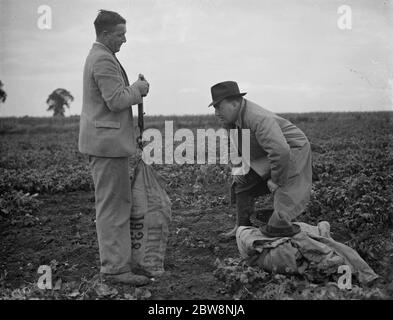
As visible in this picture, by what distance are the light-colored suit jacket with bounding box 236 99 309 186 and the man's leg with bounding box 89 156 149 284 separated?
1.10m

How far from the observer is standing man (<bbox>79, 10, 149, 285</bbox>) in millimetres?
3629

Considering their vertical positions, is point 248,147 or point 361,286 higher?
point 248,147

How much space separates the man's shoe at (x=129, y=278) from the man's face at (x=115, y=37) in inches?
70.1

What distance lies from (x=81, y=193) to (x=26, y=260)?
2.84 meters

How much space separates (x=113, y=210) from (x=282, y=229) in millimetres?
1360

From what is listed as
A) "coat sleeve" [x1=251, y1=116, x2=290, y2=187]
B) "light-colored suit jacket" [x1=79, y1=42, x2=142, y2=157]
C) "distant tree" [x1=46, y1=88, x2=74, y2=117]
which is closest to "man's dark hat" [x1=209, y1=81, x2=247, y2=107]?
"coat sleeve" [x1=251, y1=116, x2=290, y2=187]

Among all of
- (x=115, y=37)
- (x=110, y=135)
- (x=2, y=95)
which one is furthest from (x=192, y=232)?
(x=2, y=95)

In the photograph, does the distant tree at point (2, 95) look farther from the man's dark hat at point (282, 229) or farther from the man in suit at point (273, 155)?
the man's dark hat at point (282, 229)

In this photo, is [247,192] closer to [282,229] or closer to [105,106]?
[282,229]

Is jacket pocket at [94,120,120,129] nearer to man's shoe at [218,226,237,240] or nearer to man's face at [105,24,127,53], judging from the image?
man's face at [105,24,127,53]

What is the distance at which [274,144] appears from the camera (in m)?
3.91
